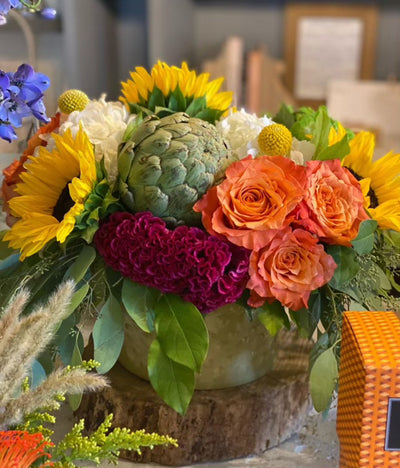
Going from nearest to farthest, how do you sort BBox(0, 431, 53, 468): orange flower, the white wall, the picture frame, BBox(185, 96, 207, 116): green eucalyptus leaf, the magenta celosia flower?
BBox(0, 431, 53, 468): orange flower < the magenta celosia flower < BBox(185, 96, 207, 116): green eucalyptus leaf < the white wall < the picture frame

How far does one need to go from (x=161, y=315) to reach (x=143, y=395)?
12 centimetres

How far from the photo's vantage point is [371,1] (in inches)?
102

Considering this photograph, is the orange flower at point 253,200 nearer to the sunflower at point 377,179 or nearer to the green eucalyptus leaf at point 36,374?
the sunflower at point 377,179

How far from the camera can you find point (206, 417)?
0.64 meters

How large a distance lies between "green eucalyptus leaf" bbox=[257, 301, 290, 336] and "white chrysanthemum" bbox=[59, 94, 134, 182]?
200mm

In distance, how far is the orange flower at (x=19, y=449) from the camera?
42cm

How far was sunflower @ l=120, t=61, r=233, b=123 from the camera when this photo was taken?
683 mm

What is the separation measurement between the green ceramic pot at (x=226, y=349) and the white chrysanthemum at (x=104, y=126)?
17cm

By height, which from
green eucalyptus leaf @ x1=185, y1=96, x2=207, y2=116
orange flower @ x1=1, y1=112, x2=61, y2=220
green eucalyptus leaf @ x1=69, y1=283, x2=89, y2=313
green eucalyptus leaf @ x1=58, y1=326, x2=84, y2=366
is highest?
green eucalyptus leaf @ x1=185, y1=96, x2=207, y2=116

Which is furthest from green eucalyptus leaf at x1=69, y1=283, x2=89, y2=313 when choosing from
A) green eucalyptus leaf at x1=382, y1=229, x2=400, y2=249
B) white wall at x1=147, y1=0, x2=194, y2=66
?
white wall at x1=147, y1=0, x2=194, y2=66

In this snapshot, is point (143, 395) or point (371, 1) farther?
point (371, 1)

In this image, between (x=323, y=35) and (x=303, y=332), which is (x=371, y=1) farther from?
(x=303, y=332)

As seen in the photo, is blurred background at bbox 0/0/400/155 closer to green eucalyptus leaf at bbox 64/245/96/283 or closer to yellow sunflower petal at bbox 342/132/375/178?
yellow sunflower petal at bbox 342/132/375/178

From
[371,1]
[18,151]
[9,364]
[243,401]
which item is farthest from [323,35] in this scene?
[9,364]
